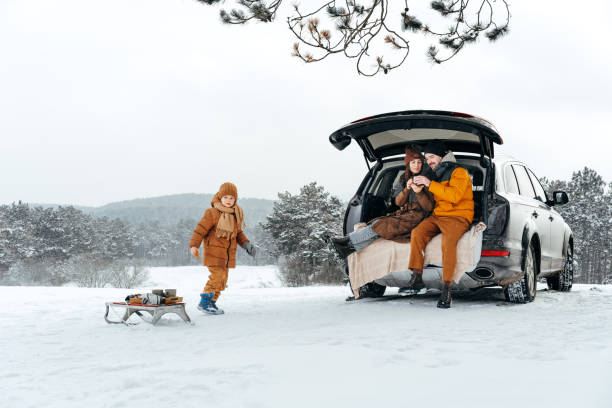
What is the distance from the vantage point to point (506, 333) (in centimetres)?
398

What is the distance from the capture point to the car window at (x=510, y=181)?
587 centimetres

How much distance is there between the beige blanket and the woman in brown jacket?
0.30 feet

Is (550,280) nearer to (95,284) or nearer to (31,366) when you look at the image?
(31,366)

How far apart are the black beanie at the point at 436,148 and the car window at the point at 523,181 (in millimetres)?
991

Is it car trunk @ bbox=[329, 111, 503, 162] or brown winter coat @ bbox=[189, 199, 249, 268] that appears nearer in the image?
car trunk @ bbox=[329, 111, 503, 162]

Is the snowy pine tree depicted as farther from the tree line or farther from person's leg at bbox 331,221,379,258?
person's leg at bbox 331,221,379,258

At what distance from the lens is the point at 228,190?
5953 millimetres

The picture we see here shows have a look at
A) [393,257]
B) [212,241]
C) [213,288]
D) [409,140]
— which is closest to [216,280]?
[213,288]

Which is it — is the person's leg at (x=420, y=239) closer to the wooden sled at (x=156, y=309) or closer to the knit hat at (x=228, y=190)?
the knit hat at (x=228, y=190)

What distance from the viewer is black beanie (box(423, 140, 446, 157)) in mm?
6004

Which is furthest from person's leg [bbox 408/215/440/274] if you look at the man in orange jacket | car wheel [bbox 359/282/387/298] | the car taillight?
car wheel [bbox 359/282/387/298]

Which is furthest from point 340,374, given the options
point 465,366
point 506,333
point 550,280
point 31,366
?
point 550,280

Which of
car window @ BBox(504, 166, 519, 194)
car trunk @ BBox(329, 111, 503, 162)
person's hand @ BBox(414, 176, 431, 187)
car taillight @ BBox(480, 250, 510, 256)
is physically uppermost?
car trunk @ BBox(329, 111, 503, 162)

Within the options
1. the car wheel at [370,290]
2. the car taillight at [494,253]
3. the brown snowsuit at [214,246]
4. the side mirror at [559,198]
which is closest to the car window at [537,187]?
the side mirror at [559,198]
